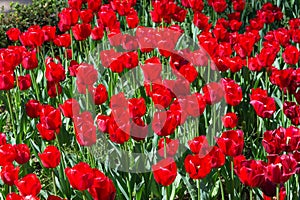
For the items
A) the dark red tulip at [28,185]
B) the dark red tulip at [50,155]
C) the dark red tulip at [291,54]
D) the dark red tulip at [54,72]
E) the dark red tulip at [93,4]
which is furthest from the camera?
the dark red tulip at [93,4]

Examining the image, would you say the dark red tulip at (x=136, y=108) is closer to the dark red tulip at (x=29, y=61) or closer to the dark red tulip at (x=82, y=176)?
the dark red tulip at (x=82, y=176)

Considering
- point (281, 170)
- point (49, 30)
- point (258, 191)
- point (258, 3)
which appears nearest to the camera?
point (281, 170)

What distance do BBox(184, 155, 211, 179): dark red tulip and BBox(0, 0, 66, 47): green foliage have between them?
3473 millimetres

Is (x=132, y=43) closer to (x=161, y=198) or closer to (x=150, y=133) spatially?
(x=150, y=133)

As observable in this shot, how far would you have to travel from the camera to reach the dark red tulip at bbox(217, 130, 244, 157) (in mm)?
2629

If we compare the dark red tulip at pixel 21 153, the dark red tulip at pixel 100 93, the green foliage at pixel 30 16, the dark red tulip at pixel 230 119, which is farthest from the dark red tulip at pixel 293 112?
the green foliage at pixel 30 16

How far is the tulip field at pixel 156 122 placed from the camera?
2572 millimetres

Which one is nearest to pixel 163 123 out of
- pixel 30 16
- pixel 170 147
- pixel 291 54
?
pixel 170 147

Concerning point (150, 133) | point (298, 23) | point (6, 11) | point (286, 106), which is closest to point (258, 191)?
point (286, 106)

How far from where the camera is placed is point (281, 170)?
242 cm

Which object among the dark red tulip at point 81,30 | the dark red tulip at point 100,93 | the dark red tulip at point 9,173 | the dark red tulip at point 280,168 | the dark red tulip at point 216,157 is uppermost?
the dark red tulip at point 81,30

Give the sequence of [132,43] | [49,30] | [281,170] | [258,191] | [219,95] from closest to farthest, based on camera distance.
Answer: [281,170], [258,191], [219,95], [132,43], [49,30]

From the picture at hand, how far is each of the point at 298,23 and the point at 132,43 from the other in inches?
46.0

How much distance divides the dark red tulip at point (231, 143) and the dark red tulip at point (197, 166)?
12 centimetres
